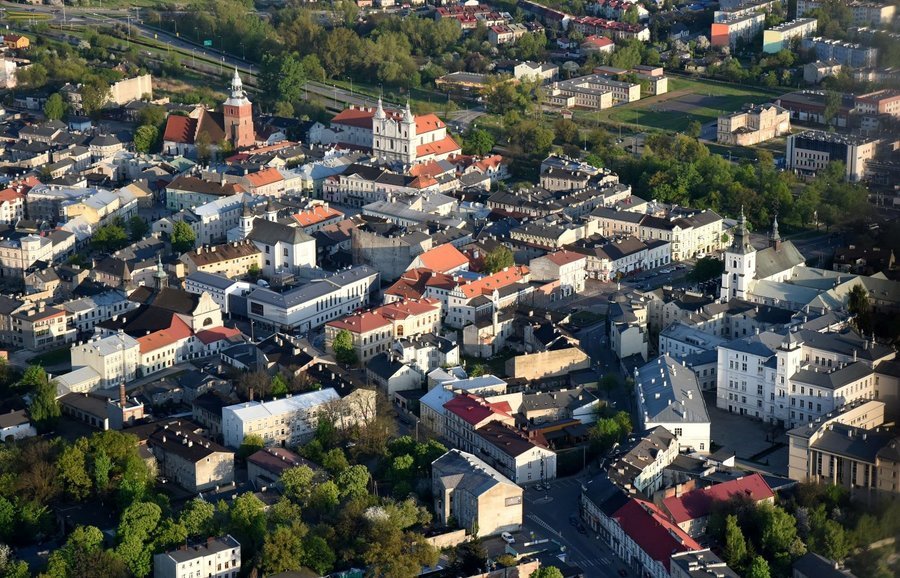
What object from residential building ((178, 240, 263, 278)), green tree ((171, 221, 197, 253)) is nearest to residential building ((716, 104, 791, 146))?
residential building ((178, 240, 263, 278))

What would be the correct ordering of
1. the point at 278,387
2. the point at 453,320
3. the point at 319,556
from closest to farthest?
1. the point at 319,556
2. the point at 278,387
3. the point at 453,320

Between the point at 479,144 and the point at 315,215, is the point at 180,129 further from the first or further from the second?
the point at 315,215

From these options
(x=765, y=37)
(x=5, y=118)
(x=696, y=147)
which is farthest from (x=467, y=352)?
(x=765, y=37)

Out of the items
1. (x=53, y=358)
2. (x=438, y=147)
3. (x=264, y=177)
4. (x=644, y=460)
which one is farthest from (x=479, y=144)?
(x=644, y=460)

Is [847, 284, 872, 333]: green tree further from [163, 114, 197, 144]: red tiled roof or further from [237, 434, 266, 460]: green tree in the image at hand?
[163, 114, 197, 144]: red tiled roof

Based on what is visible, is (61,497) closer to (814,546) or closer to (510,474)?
(510,474)

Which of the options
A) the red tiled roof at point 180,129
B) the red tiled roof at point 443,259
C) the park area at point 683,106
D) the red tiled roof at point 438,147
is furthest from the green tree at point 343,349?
the park area at point 683,106
